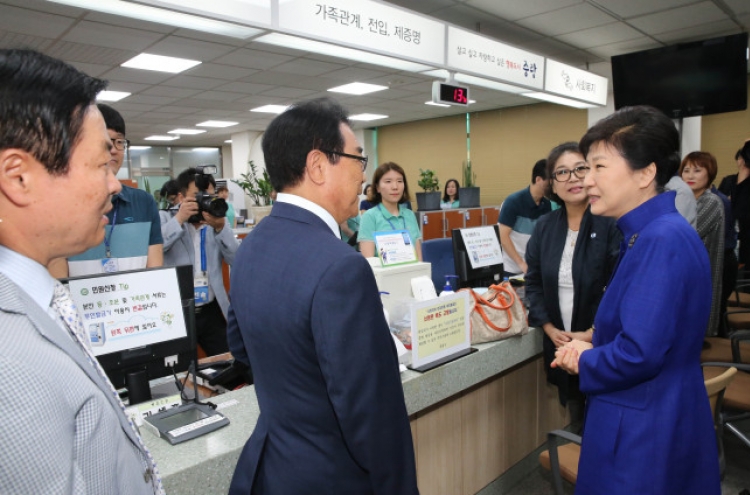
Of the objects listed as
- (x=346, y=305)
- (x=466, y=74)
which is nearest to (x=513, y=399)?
(x=346, y=305)

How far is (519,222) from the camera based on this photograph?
320 cm

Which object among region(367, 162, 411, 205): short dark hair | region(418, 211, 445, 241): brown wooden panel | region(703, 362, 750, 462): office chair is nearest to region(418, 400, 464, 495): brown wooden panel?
region(703, 362, 750, 462): office chair

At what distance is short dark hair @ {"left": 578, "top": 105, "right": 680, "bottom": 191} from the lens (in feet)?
4.14

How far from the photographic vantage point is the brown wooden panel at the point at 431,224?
6871 millimetres

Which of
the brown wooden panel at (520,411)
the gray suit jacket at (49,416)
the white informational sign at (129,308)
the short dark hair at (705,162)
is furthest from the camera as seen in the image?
the short dark hair at (705,162)

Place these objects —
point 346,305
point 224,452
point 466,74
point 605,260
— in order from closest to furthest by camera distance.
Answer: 1. point 346,305
2. point 224,452
3. point 605,260
4. point 466,74

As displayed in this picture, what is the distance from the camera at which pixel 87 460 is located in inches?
20.5

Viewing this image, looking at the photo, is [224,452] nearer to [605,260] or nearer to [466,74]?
[605,260]

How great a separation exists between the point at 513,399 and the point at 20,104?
2150 mm

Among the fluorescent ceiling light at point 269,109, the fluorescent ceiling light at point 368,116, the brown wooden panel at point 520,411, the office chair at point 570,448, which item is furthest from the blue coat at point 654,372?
the fluorescent ceiling light at point 368,116

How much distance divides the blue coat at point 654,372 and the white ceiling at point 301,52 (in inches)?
147

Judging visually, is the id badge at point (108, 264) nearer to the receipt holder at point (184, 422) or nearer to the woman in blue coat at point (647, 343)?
the receipt holder at point (184, 422)

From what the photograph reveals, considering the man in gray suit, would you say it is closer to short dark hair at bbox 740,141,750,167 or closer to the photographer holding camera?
the photographer holding camera

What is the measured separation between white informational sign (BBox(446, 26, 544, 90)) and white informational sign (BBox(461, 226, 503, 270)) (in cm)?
179
